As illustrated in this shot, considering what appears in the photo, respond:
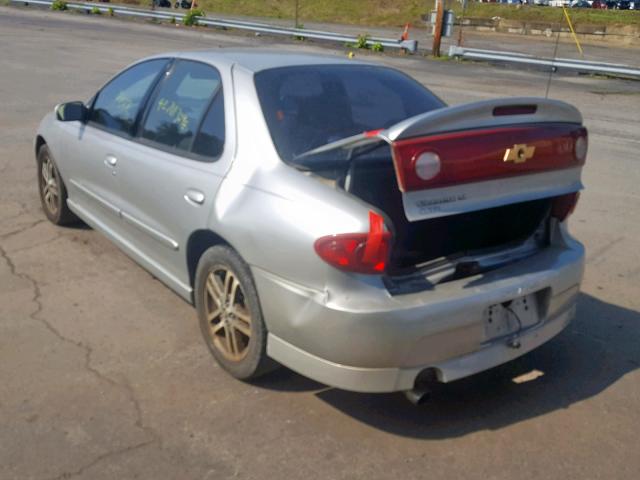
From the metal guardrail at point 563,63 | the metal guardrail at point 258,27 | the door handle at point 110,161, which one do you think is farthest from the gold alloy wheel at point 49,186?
the metal guardrail at point 258,27

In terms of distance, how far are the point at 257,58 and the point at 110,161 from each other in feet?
4.24

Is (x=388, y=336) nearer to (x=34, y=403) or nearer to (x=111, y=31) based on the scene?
(x=34, y=403)

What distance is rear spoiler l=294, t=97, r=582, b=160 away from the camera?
347 centimetres

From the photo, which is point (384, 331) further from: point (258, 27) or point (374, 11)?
point (374, 11)

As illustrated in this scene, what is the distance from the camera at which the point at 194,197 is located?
429 cm

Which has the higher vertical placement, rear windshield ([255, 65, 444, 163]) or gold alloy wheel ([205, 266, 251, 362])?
rear windshield ([255, 65, 444, 163])

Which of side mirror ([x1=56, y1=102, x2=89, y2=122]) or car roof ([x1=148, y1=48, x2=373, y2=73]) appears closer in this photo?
car roof ([x1=148, y1=48, x2=373, y2=73])

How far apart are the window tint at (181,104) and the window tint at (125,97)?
0.23 m

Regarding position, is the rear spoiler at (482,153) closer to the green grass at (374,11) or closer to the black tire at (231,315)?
the black tire at (231,315)

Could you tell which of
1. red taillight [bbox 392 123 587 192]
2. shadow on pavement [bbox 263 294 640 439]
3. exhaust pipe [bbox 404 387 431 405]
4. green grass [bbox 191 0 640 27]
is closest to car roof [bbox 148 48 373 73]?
red taillight [bbox 392 123 587 192]

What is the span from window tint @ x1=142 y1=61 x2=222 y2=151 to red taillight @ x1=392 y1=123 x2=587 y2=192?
1.53 meters


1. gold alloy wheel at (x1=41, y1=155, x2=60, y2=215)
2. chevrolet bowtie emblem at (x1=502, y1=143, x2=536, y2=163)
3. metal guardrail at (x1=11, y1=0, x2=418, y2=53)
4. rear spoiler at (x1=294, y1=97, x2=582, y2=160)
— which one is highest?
rear spoiler at (x1=294, y1=97, x2=582, y2=160)

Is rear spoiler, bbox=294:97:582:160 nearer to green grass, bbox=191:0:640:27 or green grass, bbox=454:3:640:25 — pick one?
green grass, bbox=454:3:640:25

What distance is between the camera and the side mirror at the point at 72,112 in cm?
573
